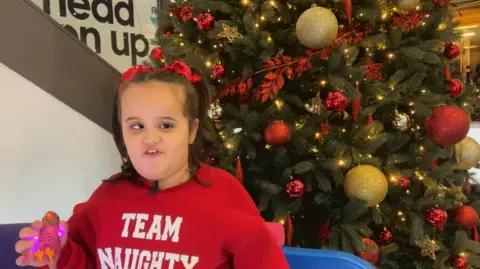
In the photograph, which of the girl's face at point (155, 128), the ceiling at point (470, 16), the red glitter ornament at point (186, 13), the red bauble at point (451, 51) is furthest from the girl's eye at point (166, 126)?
the ceiling at point (470, 16)

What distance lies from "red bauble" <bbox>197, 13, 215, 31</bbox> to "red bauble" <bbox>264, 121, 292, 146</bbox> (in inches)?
14.8

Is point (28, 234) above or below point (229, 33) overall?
below

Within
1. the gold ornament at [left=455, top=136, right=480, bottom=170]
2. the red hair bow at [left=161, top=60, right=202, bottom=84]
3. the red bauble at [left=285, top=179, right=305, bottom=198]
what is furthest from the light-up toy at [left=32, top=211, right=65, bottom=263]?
the gold ornament at [left=455, top=136, right=480, bottom=170]

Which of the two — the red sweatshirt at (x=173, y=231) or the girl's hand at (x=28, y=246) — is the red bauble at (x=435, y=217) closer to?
the red sweatshirt at (x=173, y=231)

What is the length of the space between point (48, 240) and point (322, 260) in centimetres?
53

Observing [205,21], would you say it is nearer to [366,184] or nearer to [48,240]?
[366,184]

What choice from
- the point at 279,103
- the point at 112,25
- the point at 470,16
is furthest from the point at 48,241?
the point at 470,16

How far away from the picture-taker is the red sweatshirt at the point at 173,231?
33.7 inches

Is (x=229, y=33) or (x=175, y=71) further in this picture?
(x=229, y=33)

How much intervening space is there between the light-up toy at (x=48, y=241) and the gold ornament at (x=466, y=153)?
4.42 feet

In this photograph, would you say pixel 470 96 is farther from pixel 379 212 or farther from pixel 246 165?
pixel 246 165

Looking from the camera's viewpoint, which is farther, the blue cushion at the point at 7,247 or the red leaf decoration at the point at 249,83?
the red leaf decoration at the point at 249,83

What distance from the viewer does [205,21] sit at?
4.60ft

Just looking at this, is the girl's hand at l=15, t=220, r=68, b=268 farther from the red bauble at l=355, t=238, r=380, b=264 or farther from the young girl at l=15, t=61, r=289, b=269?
the red bauble at l=355, t=238, r=380, b=264
